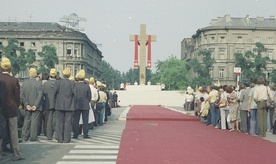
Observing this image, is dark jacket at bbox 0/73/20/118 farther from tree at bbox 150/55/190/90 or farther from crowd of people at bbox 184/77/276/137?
tree at bbox 150/55/190/90

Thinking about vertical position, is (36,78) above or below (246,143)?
above

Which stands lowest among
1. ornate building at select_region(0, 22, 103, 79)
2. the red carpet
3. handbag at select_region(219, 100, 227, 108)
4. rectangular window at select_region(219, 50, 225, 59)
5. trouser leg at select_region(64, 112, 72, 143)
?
the red carpet

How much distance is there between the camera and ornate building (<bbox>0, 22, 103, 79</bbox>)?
3969 inches

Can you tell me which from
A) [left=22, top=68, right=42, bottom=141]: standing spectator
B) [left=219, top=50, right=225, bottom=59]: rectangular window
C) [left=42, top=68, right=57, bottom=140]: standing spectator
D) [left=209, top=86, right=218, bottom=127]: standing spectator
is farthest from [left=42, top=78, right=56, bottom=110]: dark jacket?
[left=219, top=50, right=225, bottom=59]: rectangular window

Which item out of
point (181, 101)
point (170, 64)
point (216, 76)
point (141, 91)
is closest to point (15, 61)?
point (141, 91)

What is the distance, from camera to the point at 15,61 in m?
73.0

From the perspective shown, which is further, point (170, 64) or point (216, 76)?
point (170, 64)

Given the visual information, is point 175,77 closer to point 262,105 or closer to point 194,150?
point 262,105

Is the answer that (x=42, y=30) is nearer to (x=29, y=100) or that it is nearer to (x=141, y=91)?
(x=141, y=91)

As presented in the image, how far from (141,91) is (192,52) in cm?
6361

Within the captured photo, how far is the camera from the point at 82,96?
13.3m

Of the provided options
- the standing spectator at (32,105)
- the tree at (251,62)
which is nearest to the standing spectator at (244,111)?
the standing spectator at (32,105)

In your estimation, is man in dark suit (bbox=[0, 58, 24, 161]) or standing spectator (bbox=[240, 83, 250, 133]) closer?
man in dark suit (bbox=[0, 58, 24, 161])

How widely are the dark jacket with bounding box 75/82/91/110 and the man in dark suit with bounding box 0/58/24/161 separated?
162 inches
